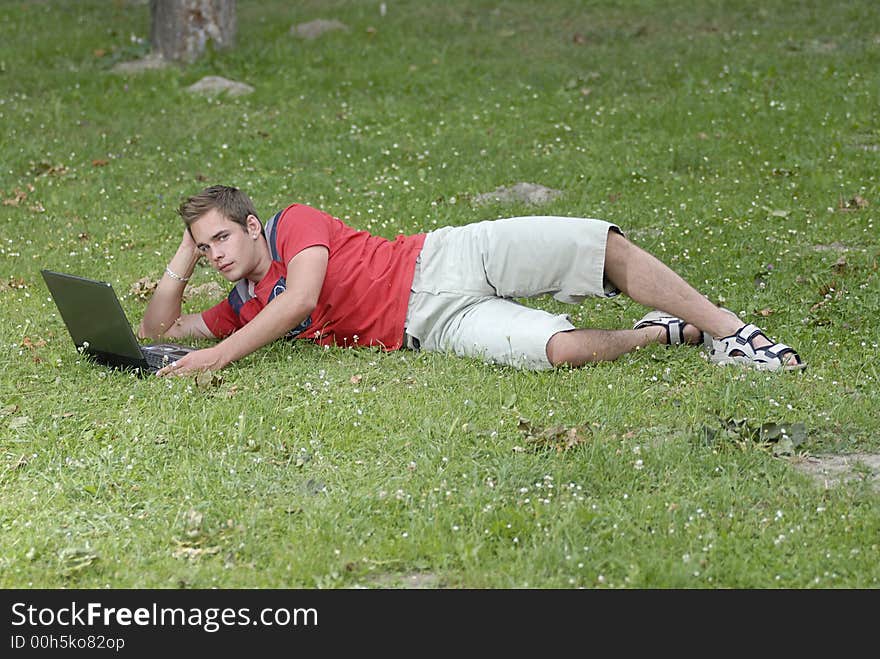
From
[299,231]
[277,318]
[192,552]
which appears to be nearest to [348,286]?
[299,231]

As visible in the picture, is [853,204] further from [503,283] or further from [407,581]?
[407,581]

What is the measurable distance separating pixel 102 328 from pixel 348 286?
1.29 m

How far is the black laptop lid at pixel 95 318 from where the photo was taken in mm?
5637

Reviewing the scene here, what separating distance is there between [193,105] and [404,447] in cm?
811

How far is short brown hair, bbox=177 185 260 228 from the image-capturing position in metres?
6.05

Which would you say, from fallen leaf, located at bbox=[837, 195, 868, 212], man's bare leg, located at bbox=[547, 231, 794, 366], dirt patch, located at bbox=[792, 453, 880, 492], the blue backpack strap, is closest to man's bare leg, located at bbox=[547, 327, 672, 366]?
man's bare leg, located at bbox=[547, 231, 794, 366]

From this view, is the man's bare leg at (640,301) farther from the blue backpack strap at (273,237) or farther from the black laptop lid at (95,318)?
the black laptop lid at (95,318)

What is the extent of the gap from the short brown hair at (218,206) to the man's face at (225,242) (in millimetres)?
22

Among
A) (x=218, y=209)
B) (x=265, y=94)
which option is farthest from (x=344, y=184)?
(x=218, y=209)

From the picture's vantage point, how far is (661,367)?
584cm

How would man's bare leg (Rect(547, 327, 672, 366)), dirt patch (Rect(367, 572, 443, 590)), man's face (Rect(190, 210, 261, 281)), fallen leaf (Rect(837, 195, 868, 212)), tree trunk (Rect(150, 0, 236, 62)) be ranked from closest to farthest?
dirt patch (Rect(367, 572, 443, 590)), man's bare leg (Rect(547, 327, 672, 366)), man's face (Rect(190, 210, 261, 281)), fallen leaf (Rect(837, 195, 868, 212)), tree trunk (Rect(150, 0, 236, 62))

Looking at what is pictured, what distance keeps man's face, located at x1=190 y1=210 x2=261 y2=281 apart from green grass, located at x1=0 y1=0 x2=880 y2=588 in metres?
0.52

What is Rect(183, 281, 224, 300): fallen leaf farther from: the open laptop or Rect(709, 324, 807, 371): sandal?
Rect(709, 324, 807, 371): sandal

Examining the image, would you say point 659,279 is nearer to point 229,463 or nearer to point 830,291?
point 830,291
